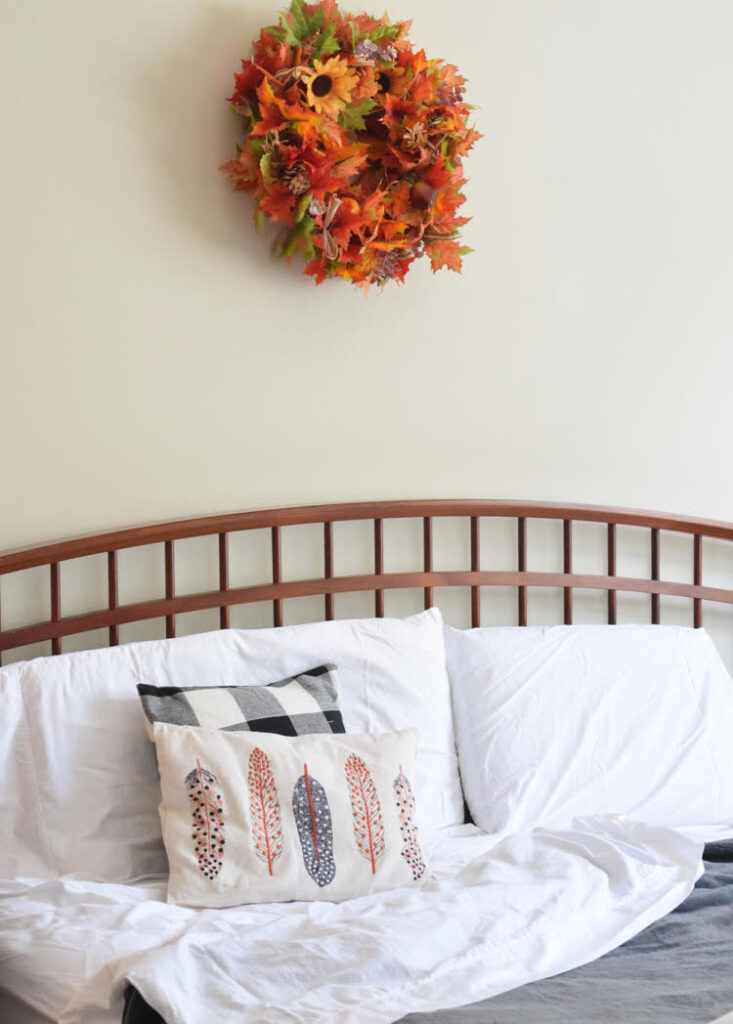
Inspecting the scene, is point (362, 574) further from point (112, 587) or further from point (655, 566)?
point (655, 566)

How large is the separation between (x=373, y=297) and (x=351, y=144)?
0.29 meters

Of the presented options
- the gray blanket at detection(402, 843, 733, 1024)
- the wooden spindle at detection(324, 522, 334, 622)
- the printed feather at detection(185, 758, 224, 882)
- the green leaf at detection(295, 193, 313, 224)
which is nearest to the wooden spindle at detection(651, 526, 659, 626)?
the wooden spindle at detection(324, 522, 334, 622)

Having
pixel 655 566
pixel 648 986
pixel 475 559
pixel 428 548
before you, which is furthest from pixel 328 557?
pixel 648 986

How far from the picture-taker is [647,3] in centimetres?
227

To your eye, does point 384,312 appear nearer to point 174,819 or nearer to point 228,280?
point 228,280

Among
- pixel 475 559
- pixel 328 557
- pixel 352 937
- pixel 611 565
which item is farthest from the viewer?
pixel 611 565

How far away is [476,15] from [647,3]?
44cm

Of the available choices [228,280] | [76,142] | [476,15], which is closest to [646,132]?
[476,15]

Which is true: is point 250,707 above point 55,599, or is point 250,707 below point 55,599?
below

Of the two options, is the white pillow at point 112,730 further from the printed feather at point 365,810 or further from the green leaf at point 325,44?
the green leaf at point 325,44

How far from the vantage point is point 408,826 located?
1.55 metres

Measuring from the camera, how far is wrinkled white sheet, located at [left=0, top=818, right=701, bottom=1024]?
110 centimetres

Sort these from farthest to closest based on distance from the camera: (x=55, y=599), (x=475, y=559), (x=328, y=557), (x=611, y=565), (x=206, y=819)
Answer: (x=611, y=565), (x=475, y=559), (x=328, y=557), (x=55, y=599), (x=206, y=819)

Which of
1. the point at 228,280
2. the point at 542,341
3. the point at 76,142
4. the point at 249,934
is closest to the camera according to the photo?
the point at 249,934
